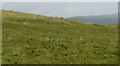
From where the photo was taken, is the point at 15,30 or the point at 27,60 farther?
Result: the point at 15,30

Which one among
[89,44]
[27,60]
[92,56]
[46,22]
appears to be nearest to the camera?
[27,60]

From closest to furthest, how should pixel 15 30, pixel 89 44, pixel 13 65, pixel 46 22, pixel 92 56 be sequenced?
pixel 13 65 < pixel 92 56 < pixel 89 44 < pixel 15 30 < pixel 46 22

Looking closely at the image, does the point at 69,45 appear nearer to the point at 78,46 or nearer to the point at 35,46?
the point at 78,46

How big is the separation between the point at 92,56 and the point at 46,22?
87.4ft

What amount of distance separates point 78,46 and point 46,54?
17.7ft

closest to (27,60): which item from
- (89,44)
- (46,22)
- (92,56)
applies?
(92,56)

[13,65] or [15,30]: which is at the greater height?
[15,30]

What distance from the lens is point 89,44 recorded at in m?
38.0

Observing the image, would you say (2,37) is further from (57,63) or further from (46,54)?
(57,63)

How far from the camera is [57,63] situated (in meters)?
29.6

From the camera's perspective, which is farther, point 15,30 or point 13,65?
point 15,30

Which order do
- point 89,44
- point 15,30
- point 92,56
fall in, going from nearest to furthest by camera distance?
point 92,56, point 89,44, point 15,30

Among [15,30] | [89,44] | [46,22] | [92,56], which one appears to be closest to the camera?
[92,56]

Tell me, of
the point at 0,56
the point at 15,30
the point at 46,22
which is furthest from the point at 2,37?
the point at 46,22
